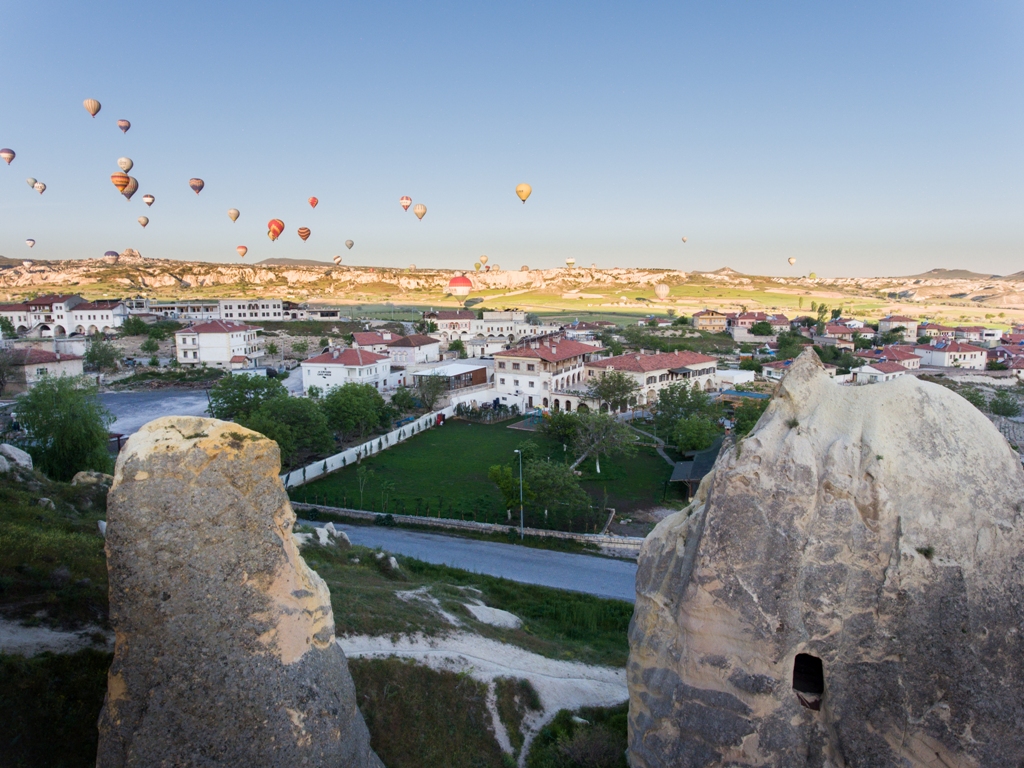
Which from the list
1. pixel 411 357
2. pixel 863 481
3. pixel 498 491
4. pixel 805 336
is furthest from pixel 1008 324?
pixel 863 481

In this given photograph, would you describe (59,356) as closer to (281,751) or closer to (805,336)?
(281,751)

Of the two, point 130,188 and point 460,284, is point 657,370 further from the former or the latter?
point 460,284

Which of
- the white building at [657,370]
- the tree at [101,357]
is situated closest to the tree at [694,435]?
the white building at [657,370]

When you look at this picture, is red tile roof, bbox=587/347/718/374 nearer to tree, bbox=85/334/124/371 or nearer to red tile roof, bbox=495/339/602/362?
red tile roof, bbox=495/339/602/362

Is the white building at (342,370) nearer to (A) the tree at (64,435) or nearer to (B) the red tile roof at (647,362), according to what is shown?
(B) the red tile roof at (647,362)

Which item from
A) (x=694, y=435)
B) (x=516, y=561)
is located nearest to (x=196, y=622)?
(x=516, y=561)
